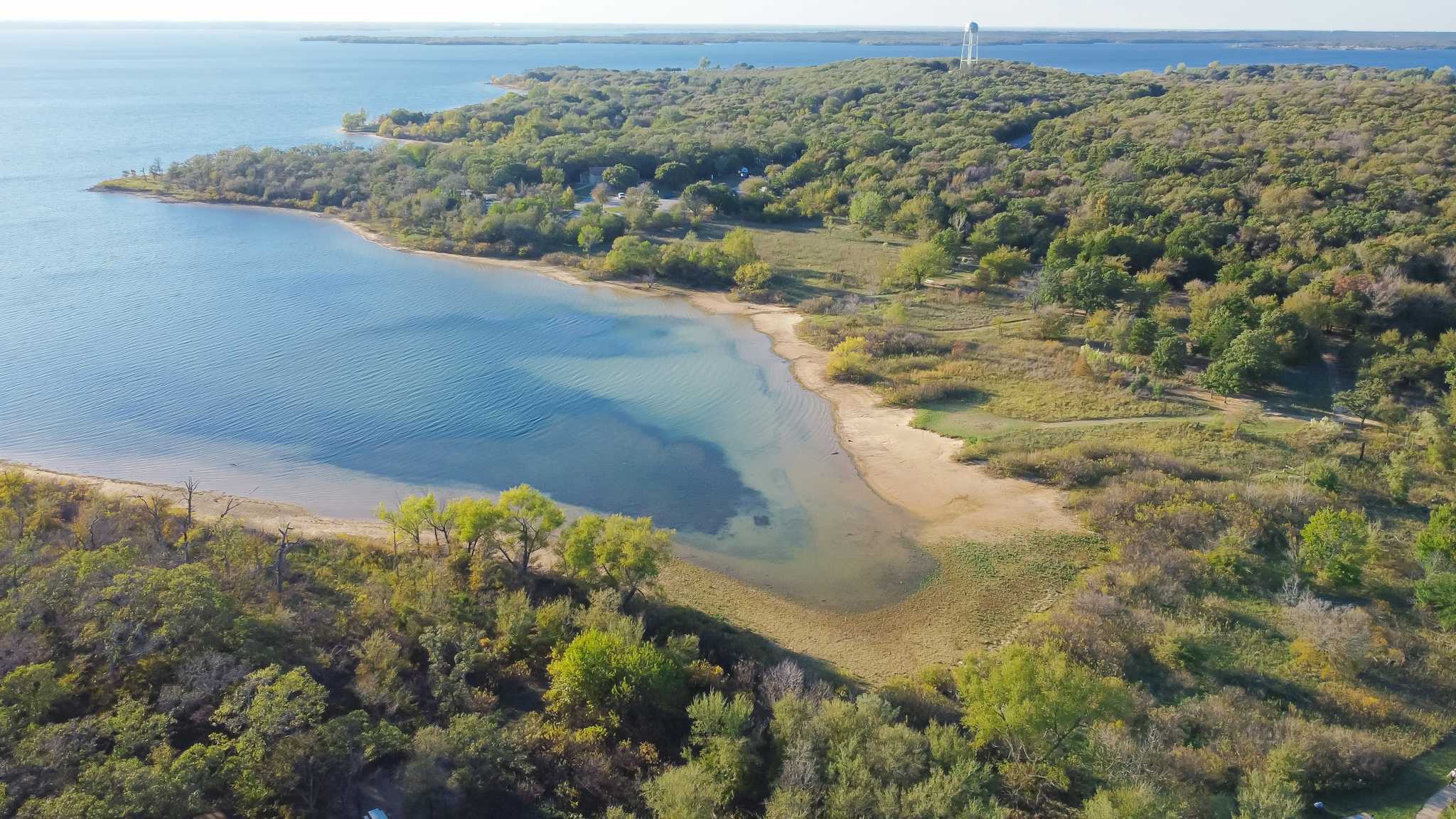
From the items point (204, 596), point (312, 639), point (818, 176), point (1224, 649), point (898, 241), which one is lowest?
point (1224, 649)

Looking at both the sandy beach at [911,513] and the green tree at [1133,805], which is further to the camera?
the sandy beach at [911,513]

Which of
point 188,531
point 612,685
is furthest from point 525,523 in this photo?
point 188,531

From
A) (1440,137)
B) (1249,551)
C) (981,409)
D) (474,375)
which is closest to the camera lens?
(1249,551)

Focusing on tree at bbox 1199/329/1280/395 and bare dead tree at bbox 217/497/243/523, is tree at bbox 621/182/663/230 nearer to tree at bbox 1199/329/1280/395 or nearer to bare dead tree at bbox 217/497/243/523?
bare dead tree at bbox 217/497/243/523

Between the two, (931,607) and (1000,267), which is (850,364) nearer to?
(931,607)

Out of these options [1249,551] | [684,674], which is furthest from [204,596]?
[1249,551]

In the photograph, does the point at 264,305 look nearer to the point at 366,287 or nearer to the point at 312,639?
the point at 366,287

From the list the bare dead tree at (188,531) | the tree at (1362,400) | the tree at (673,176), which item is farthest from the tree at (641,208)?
the tree at (1362,400)

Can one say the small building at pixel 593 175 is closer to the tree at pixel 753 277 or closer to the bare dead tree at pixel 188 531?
the tree at pixel 753 277
